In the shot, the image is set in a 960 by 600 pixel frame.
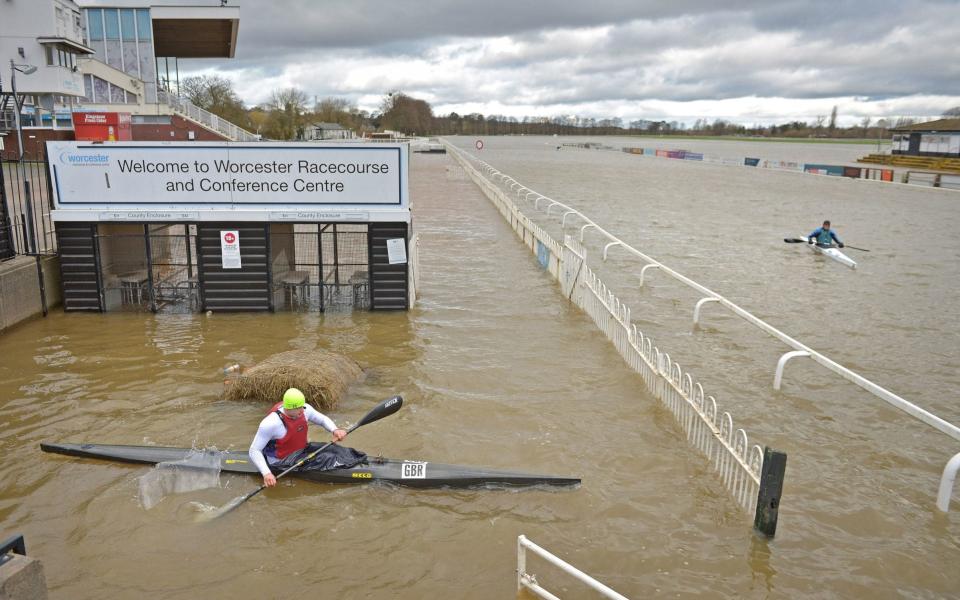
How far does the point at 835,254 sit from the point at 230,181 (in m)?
20.3

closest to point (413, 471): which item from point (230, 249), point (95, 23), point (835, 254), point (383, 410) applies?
point (383, 410)

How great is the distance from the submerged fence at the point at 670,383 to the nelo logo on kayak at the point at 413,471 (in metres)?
3.60

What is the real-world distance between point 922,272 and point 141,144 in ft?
79.3

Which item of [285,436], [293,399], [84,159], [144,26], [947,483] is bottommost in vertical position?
[947,483]

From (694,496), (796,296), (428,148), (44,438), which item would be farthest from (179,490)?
(428,148)

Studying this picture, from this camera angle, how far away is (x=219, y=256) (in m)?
15.9

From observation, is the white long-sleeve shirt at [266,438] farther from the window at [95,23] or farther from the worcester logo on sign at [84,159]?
the window at [95,23]

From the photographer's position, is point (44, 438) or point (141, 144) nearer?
point (44, 438)

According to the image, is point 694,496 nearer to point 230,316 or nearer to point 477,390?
point 477,390

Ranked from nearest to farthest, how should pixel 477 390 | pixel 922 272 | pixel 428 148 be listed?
1. pixel 477 390
2. pixel 922 272
3. pixel 428 148

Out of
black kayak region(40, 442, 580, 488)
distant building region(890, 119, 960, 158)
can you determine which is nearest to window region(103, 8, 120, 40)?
black kayak region(40, 442, 580, 488)

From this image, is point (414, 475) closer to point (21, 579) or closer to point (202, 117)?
point (21, 579)

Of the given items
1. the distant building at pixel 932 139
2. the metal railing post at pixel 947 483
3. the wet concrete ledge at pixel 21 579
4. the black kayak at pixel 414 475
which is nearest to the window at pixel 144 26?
the black kayak at pixel 414 475

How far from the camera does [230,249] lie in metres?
15.8
